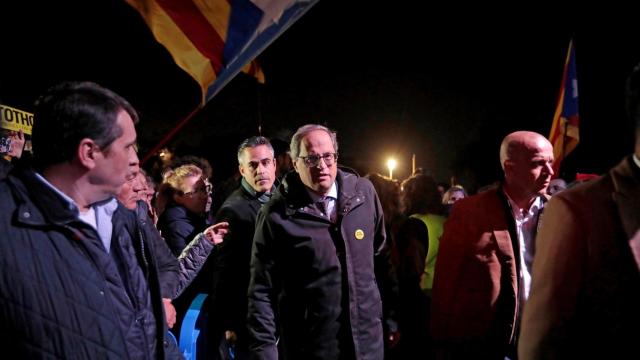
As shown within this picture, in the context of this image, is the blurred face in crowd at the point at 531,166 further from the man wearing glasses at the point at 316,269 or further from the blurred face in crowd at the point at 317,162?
the blurred face in crowd at the point at 317,162

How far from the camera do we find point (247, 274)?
4.16m

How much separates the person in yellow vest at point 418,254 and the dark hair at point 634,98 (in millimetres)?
3248

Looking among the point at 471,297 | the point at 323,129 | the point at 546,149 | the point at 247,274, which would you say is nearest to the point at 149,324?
the point at 247,274

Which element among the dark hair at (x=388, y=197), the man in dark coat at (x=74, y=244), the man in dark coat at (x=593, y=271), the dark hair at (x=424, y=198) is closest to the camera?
the man in dark coat at (x=593, y=271)

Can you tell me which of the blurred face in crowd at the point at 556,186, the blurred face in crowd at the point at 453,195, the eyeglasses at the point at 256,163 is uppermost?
the eyeglasses at the point at 256,163

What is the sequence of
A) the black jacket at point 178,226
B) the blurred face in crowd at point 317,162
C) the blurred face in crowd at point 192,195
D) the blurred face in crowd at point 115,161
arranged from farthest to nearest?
the blurred face in crowd at point 192,195
the black jacket at point 178,226
the blurred face in crowd at point 317,162
the blurred face in crowd at point 115,161

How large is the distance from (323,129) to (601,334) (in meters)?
2.54

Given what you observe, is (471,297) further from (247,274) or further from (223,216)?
(223,216)

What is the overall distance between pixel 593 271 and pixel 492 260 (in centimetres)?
192

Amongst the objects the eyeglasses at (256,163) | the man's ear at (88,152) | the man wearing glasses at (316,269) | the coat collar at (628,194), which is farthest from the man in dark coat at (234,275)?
the coat collar at (628,194)

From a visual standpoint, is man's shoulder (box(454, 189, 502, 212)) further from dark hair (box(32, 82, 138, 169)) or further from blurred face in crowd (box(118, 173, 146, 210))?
dark hair (box(32, 82, 138, 169))

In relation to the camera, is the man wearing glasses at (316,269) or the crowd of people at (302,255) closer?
the crowd of people at (302,255)

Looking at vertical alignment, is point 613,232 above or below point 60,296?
above

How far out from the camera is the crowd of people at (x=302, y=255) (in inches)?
71.8
